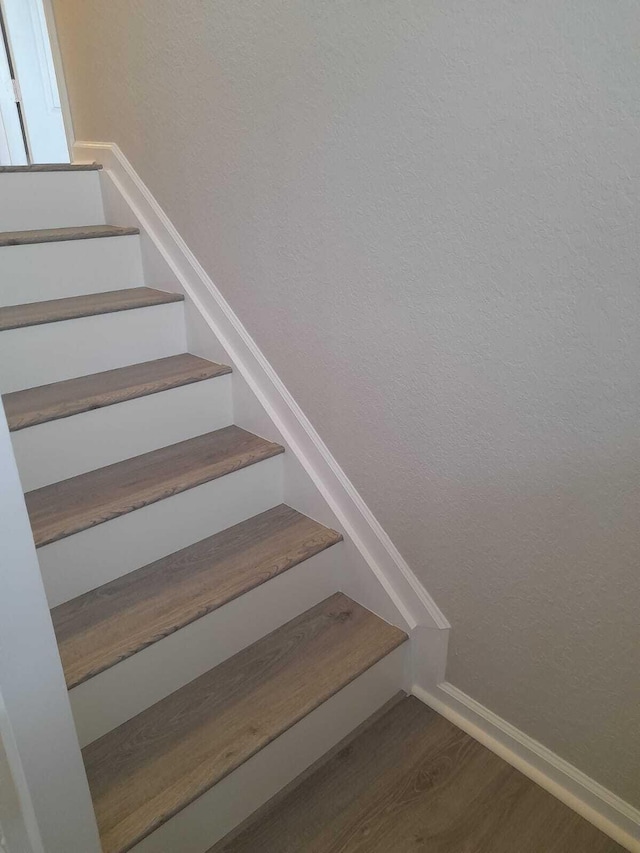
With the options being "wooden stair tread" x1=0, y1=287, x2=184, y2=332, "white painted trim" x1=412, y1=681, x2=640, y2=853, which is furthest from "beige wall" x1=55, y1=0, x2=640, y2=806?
"wooden stair tread" x1=0, y1=287, x2=184, y2=332

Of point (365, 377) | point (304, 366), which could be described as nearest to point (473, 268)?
point (365, 377)

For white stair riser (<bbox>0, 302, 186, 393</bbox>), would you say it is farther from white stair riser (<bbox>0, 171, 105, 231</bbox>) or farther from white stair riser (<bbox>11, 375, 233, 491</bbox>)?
white stair riser (<bbox>0, 171, 105, 231</bbox>)

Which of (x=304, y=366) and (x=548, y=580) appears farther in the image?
(x=304, y=366)

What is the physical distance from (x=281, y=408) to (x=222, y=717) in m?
0.82

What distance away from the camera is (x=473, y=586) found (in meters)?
1.42

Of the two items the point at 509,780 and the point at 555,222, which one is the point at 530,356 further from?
the point at 509,780

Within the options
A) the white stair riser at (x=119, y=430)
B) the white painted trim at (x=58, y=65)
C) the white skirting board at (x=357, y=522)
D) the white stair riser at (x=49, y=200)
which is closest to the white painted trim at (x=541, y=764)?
the white skirting board at (x=357, y=522)

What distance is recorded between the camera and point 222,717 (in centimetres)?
138

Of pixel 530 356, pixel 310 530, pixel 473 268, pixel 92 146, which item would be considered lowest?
pixel 310 530

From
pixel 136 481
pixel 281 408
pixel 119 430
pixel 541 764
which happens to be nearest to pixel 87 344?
pixel 119 430

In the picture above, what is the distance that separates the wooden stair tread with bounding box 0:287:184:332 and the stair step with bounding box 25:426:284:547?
427 millimetres

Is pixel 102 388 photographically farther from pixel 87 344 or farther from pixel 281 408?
pixel 281 408

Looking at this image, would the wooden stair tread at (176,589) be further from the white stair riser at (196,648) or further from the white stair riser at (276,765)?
the white stair riser at (276,765)

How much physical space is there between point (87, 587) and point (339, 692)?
668mm
